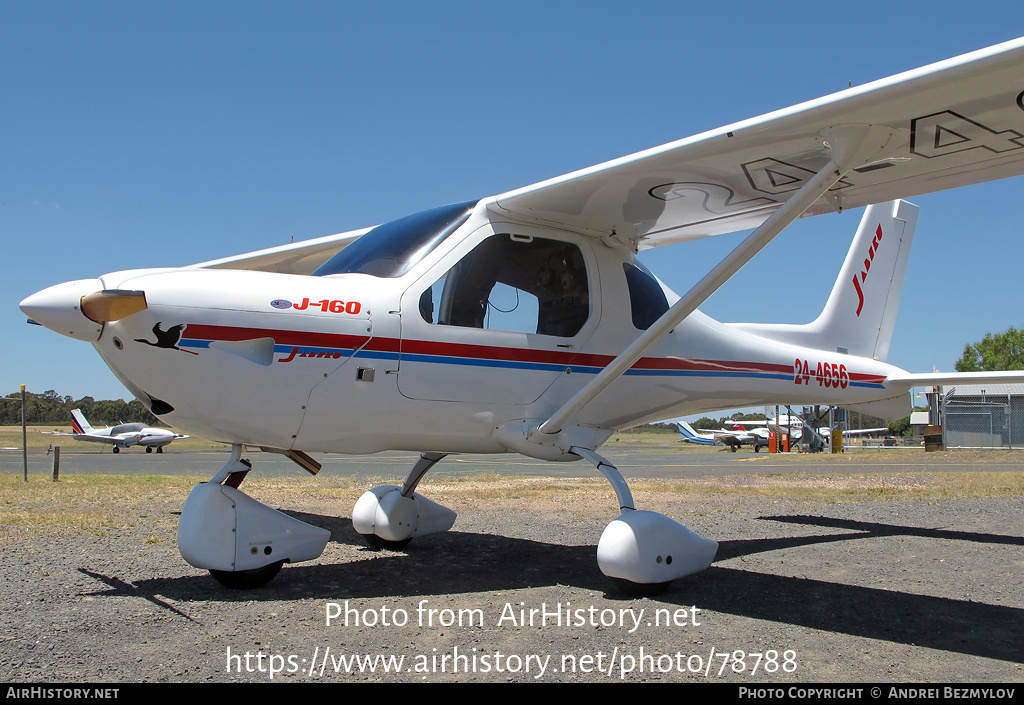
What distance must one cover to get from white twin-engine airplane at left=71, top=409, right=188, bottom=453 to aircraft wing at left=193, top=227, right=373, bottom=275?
1459 inches

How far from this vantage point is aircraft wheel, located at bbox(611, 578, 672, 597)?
466cm

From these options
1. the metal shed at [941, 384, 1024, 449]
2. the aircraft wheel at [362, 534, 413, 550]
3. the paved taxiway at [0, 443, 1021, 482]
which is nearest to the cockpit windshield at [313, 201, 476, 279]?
the aircraft wheel at [362, 534, 413, 550]

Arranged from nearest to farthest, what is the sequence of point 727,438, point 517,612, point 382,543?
1. point 517,612
2. point 382,543
3. point 727,438

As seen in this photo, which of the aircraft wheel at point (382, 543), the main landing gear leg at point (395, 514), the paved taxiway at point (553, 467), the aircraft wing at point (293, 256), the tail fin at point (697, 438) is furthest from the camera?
the tail fin at point (697, 438)

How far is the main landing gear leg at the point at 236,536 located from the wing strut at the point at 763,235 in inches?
71.9

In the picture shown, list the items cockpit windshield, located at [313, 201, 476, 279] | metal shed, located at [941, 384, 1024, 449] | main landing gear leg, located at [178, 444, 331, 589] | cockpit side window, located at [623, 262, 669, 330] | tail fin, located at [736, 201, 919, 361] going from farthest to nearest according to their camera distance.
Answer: metal shed, located at [941, 384, 1024, 449] → tail fin, located at [736, 201, 919, 361] → cockpit side window, located at [623, 262, 669, 330] → cockpit windshield, located at [313, 201, 476, 279] → main landing gear leg, located at [178, 444, 331, 589]

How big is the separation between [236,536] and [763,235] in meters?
3.93

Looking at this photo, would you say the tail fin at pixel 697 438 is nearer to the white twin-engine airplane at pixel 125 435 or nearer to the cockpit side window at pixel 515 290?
the white twin-engine airplane at pixel 125 435

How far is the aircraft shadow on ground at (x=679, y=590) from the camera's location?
3.95 meters

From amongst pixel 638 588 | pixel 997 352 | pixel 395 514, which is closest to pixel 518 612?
pixel 638 588

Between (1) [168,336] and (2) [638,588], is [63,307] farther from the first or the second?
(2) [638,588]

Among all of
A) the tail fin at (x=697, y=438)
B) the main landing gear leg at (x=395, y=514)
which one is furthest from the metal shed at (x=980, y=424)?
the main landing gear leg at (x=395, y=514)

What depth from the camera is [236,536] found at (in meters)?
4.55

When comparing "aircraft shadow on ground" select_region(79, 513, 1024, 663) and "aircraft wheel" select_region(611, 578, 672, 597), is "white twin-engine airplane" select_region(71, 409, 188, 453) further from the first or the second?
"aircraft wheel" select_region(611, 578, 672, 597)
